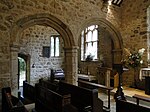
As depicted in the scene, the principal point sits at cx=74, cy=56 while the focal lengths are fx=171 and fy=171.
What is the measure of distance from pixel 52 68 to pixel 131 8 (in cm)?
533

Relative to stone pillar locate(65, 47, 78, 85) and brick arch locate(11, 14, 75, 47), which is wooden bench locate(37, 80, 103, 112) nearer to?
stone pillar locate(65, 47, 78, 85)

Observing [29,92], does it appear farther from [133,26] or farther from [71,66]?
[133,26]

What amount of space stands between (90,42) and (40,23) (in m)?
4.58

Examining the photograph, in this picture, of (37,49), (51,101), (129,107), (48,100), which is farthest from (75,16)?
(129,107)

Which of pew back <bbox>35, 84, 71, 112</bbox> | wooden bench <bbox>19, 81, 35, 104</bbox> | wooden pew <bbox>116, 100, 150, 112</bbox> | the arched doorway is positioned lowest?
wooden bench <bbox>19, 81, 35, 104</bbox>

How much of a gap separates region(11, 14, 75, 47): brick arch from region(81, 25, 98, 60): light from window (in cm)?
341

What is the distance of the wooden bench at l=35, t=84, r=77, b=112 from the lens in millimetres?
2817

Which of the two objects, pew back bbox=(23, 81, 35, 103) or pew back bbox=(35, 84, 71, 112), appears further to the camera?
pew back bbox=(23, 81, 35, 103)

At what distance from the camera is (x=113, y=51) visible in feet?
26.0

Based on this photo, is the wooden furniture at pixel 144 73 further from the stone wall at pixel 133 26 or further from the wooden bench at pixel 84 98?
the wooden bench at pixel 84 98

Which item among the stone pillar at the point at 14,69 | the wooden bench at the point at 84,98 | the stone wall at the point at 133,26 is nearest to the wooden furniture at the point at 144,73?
the stone wall at the point at 133,26

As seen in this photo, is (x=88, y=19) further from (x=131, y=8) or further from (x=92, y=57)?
(x=92, y=57)

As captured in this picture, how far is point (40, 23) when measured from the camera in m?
5.70

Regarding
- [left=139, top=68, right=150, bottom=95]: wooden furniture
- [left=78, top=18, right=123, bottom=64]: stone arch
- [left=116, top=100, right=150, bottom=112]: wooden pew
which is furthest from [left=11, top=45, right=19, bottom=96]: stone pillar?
[left=139, top=68, right=150, bottom=95]: wooden furniture
